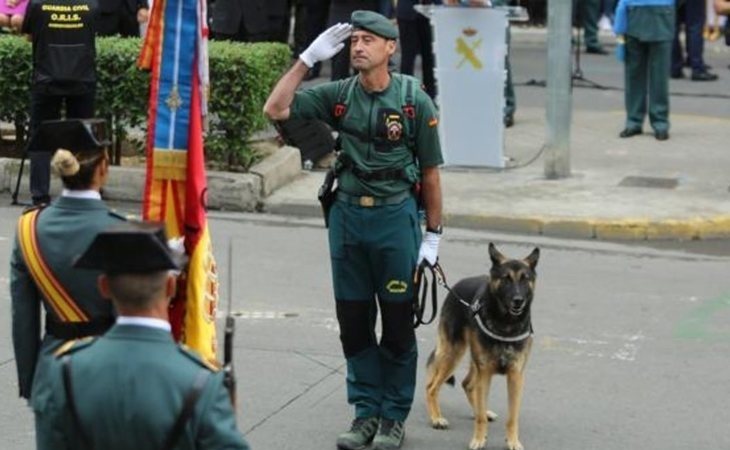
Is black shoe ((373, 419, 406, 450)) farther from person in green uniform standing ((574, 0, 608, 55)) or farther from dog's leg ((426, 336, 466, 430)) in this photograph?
person in green uniform standing ((574, 0, 608, 55))

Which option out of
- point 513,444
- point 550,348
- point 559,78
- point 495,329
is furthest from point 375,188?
point 559,78

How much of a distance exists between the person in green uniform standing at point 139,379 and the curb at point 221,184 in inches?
356

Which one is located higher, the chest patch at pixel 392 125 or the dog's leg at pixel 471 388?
the chest patch at pixel 392 125

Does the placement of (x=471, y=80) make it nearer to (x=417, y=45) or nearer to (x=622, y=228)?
(x=417, y=45)

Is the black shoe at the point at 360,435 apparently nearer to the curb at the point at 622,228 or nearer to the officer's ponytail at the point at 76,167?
the officer's ponytail at the point at 76,167

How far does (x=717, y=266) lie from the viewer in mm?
12008

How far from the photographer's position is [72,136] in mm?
5902

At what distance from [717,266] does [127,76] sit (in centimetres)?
498

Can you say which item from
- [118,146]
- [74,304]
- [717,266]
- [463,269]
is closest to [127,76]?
[118,146]

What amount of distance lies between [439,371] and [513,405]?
0.55 meters

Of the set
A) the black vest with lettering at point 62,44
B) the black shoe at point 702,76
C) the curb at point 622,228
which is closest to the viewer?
the black vest with lettering at point 62,44

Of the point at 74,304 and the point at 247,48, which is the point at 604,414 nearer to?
the point at 74,304

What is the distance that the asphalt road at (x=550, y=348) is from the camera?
26.9 ft

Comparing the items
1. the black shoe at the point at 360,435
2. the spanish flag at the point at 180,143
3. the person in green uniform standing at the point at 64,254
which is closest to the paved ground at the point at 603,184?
the black shoe at the point at 360,435
